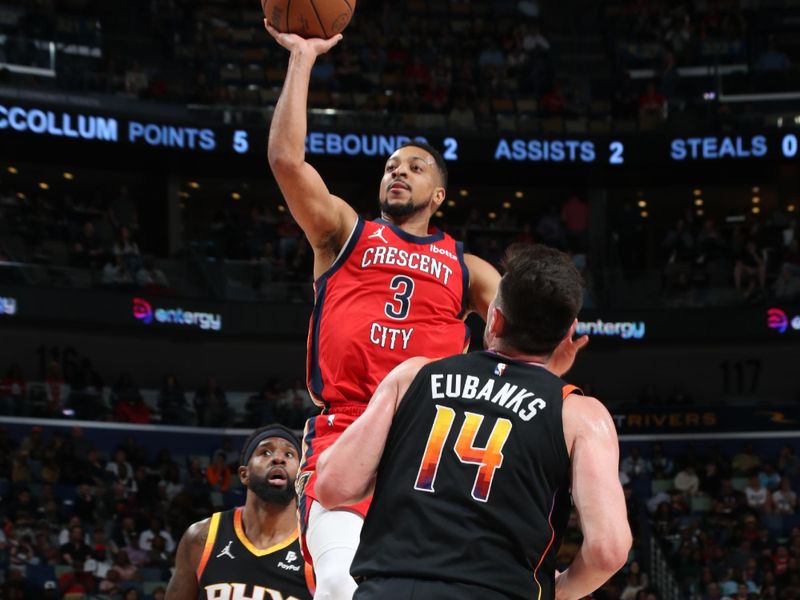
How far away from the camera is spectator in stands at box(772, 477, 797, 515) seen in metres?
18.5

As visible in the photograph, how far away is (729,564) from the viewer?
1709 cm

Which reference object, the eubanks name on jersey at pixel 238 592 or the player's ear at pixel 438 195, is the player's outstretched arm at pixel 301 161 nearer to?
the player's ear at pixel 438 195

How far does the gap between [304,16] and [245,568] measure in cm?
291

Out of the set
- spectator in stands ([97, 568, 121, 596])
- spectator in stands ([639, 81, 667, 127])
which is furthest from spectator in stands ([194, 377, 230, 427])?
spectator in stands ([639, 81, 667, 127])

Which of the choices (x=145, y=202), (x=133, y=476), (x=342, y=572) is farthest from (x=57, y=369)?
(x=342, y=572)

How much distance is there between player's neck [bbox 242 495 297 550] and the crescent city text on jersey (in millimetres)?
1988

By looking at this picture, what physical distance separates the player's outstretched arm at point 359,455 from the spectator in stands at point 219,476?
50.3 feet

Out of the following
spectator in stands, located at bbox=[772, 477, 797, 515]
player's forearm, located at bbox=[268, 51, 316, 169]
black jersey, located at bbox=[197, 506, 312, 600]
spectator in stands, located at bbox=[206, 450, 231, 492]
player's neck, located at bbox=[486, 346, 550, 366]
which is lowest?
spectator in stands, located at bbox=[772, 477, 797, 515]

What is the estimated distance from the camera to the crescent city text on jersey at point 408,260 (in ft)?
17.7

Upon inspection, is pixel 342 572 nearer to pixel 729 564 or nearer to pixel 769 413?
pixel 729 564

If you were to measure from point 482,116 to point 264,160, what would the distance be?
171 inches

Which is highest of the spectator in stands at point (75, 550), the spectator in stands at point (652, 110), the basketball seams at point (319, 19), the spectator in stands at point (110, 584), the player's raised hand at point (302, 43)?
the spectator in stands at point (652, 110)

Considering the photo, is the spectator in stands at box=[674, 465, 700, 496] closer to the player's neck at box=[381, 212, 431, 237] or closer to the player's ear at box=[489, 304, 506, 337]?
the player's neck at box=[381, 212, 431, 237]

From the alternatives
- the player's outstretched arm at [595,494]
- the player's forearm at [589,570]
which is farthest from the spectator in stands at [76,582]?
the player's outstretched arm at [595,494]
